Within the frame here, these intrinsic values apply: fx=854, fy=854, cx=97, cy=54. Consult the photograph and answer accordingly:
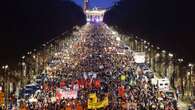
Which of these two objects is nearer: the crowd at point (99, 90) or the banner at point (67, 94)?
the crowd at point (99, 90)

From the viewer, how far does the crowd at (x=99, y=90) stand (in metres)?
36.2

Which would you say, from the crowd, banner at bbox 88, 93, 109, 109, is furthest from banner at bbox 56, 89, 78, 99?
banner at bbox 88, 93, 109, 109

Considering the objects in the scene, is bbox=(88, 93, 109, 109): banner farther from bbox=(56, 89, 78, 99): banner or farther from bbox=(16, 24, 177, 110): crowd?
bbox=(56, 89, 78, 99): banner

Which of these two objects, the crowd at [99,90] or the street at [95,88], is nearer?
the crowd at [99,90]

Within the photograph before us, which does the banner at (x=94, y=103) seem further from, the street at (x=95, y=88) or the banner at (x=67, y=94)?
the banner at (x=67, y=94)

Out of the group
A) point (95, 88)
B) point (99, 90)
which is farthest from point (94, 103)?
point (95, 88)

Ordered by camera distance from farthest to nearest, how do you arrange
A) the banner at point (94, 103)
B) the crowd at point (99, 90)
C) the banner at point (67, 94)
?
the banner at point (67, 94), the crowd at point (99, 90), the banner at point (94, 103)

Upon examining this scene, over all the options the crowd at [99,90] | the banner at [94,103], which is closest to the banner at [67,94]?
the crowd at [99,90]

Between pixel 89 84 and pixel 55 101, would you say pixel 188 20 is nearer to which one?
pixel 89 84

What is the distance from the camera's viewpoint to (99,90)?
131 ft

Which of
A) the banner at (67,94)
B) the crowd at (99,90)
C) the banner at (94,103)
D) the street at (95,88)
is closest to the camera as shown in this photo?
the banner at (94,103)

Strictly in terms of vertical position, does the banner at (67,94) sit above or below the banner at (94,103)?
above

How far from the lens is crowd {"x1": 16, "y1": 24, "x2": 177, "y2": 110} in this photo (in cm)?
3622

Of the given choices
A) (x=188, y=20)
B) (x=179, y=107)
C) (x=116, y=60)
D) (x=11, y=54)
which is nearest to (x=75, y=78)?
(x=11, y=54)
